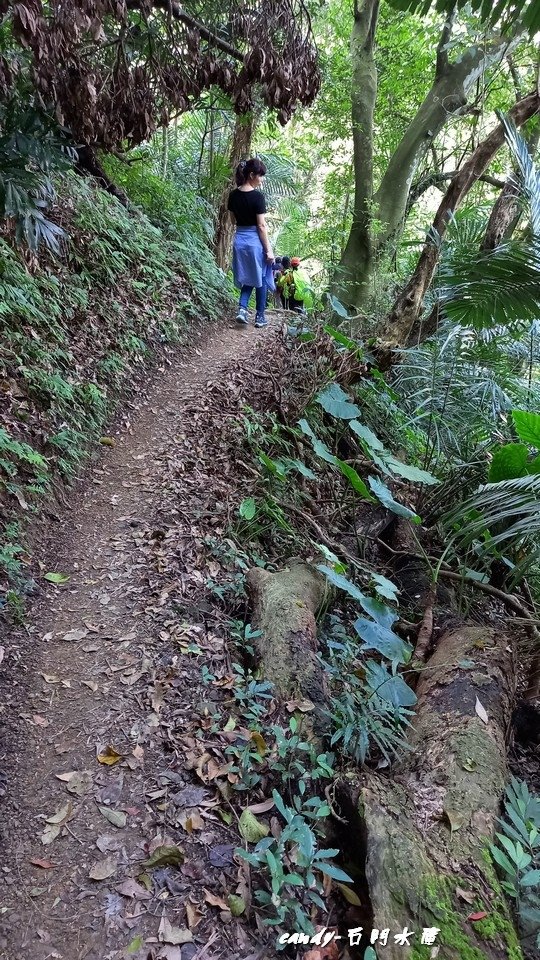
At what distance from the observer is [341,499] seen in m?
4.64

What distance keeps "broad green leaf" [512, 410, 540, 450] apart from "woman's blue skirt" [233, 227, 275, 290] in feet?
14.3

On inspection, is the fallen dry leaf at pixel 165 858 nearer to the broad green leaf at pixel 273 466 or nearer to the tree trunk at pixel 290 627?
the tree trunk at pixel 290 627

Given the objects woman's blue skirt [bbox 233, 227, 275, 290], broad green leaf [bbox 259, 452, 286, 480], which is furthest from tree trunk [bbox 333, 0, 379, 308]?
broad green leaf [bbox 259, 452, 286, 480]

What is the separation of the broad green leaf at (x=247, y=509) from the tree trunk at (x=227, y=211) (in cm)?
666

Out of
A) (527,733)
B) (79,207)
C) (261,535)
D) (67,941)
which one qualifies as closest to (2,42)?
(79,207)

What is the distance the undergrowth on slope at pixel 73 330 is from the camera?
12.7 ft

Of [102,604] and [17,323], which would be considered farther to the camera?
[17,323]

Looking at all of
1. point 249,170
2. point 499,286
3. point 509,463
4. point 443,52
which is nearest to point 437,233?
point 499,286

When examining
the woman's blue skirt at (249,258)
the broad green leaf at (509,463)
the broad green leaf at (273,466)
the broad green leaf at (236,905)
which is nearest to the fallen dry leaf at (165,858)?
the broad green leaf at (236,905)

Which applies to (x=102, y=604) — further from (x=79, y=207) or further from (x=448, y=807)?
(x=79, y=207)

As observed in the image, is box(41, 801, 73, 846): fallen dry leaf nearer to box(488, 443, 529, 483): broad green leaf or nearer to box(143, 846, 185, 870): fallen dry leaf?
box(143, 846, 185, 870): fallen dry leaf

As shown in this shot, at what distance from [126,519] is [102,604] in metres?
0.85

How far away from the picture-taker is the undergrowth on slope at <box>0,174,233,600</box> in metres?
3.86

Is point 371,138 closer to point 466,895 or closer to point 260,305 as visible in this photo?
point 260,305
